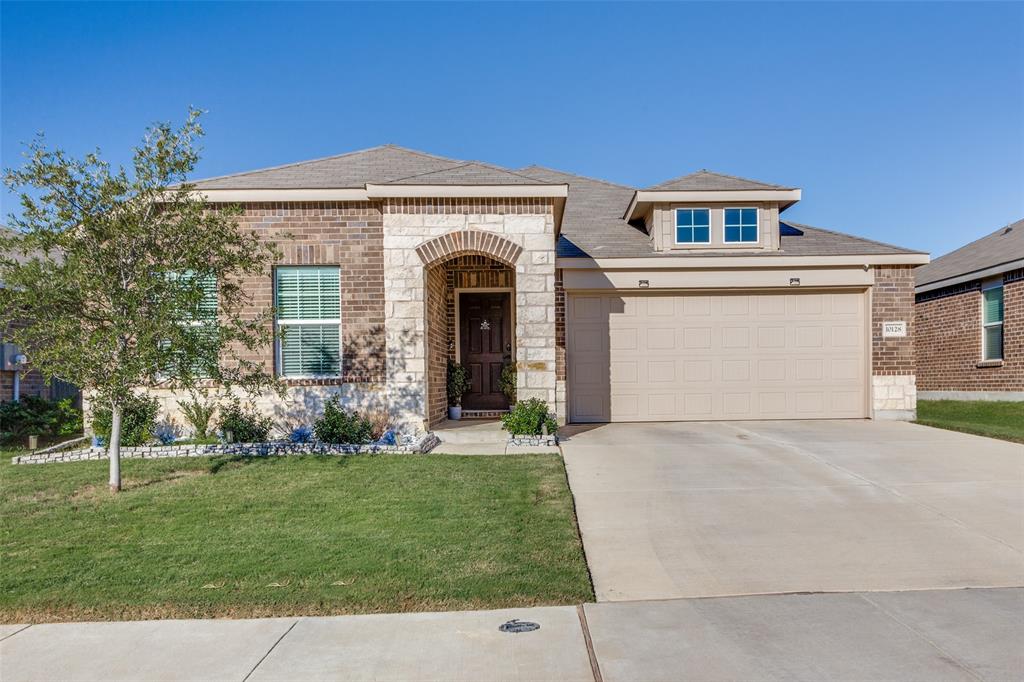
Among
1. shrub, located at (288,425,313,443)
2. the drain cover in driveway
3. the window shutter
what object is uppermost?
the window shutter

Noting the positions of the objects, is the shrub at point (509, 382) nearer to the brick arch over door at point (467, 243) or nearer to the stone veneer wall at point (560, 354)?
the stone veneer wall at point (560, 354)

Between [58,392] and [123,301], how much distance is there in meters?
7.83

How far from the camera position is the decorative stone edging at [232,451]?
9328 millimetres

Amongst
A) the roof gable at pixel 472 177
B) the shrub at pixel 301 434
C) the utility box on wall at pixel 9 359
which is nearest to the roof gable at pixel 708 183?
the roof gable at pixel 472 177

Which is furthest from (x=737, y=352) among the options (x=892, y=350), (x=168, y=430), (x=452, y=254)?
(x=168, y=430)

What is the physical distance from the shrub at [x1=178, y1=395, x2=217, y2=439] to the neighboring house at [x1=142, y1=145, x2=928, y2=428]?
54cm

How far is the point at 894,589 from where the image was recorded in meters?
4.76

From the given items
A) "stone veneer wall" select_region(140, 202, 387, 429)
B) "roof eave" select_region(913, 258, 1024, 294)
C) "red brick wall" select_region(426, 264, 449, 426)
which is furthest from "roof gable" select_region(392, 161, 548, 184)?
"roof eave" select_region(913, 258, 1024, 294)

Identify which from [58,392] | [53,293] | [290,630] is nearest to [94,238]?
[53,293]

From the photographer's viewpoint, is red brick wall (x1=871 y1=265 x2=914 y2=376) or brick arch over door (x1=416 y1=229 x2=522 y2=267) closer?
brick arch over door (x1=416 y1=229 x2=522 y2=267)

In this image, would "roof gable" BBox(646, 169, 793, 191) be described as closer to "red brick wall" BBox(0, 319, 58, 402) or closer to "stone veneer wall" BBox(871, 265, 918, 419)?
"stone veneer wall" BBox(871, 265, 918, 419)

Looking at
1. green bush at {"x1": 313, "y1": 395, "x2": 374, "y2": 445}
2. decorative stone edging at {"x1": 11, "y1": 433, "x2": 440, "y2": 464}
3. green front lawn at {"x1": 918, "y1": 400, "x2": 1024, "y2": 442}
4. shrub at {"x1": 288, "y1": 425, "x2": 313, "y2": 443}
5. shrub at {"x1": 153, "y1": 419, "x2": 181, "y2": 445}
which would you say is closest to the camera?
decorative stone edging at {"x1": 11, "y1": 433, "x2": 440, "y2": 464}

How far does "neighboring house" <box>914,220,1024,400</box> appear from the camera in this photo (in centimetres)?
1473

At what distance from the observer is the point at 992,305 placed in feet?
51.1
